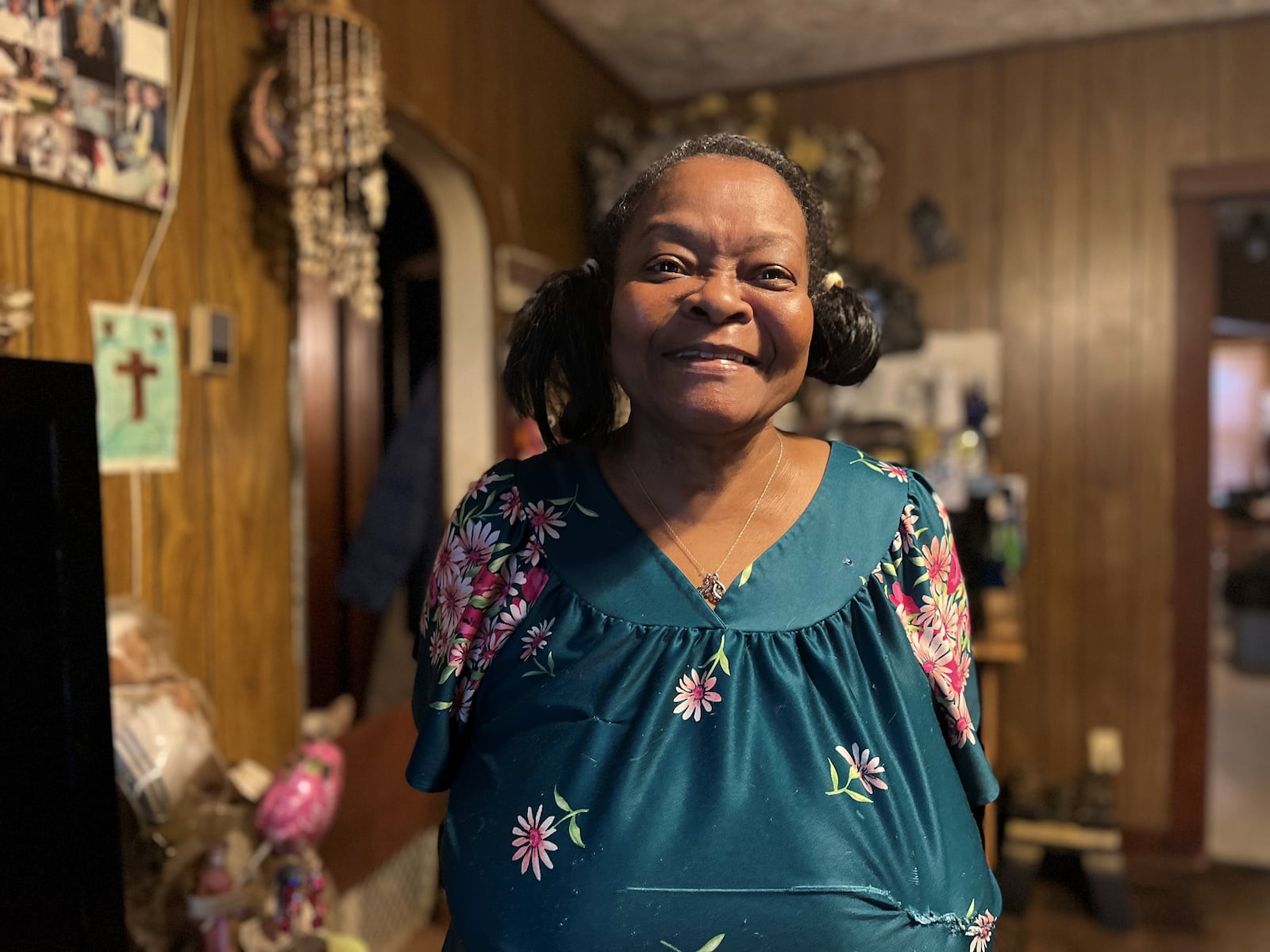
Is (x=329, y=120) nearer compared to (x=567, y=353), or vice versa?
(x=567, y=353)

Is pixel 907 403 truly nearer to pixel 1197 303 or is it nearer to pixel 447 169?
pixel 1197 303

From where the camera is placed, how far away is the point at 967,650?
89cm

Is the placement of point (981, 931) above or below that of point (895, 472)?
below

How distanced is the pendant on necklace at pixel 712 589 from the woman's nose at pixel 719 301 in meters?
0.23

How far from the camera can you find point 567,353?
0.92 meters

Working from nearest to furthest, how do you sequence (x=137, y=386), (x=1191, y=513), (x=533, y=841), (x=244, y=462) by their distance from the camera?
(x=533, y=841)
(x=137, y=386)
(x=244, y=462)
(x=1191, y=513)

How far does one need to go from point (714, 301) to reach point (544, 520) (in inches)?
10.3

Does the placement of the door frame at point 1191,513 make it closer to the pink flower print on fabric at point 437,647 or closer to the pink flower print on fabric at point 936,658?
the pink flower print on fabric at point 936,658

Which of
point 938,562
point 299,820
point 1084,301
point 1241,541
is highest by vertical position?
point 1084,301

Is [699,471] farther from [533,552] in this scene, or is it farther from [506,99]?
[506,99]

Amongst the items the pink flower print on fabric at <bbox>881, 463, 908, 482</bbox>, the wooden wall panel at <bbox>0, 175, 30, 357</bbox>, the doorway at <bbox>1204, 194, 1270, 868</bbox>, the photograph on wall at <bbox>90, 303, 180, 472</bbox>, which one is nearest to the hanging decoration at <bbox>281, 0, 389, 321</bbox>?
the photograph on wall at <bbox>90, 303, 180, 472</bbox>

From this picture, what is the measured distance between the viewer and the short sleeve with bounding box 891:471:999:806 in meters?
0.84

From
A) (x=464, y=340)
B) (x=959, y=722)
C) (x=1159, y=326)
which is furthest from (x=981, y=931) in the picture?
(x=1159, y=326)

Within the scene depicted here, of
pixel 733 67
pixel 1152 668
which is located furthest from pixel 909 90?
pixel 1152 668
